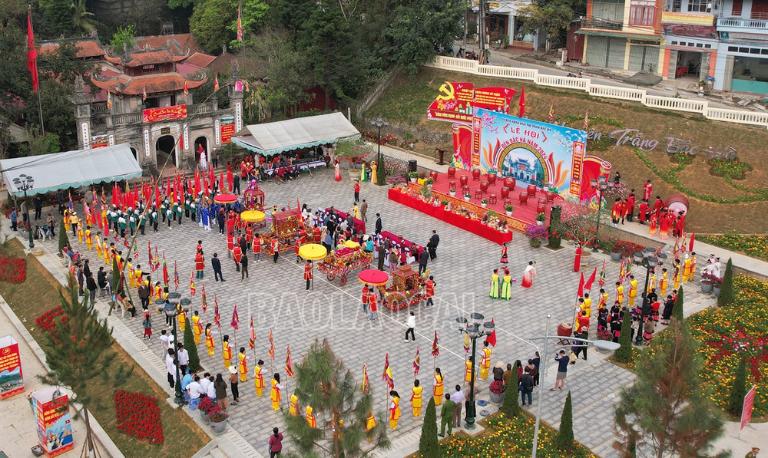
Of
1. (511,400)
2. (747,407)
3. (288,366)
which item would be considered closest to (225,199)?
(288,366)

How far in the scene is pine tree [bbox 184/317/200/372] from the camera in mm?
22438

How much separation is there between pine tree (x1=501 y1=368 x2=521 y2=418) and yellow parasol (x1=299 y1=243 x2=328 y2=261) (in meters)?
9.84

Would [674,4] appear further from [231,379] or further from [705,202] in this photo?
[231,379]

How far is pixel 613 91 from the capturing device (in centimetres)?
4359

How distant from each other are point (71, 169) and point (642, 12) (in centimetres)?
3720

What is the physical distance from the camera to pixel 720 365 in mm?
24000

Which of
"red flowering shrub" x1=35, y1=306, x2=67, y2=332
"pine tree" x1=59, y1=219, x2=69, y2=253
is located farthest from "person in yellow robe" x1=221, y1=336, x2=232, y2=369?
"pine tree" x1=59, y1=219, x2=69, y2=253

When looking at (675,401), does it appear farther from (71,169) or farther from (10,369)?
(71,169)

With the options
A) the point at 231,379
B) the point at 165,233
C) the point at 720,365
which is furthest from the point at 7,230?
the point at 720,365

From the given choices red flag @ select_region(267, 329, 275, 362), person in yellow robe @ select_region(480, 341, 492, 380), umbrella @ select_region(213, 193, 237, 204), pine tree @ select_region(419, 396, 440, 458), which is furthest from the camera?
umbrella @ select_region(213, 193, 237, 204)

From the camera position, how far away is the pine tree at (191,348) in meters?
22.4

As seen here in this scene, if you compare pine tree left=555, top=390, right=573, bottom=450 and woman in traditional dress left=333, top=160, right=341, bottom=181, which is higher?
woman in traditional dress left=333, top=160, right=341, bottom=181

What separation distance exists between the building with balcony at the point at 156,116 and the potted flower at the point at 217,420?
22.1 metres

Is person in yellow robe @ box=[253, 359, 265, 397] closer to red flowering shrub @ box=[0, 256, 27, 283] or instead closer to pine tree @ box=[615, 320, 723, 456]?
pine tree @ box=[615, 320, 723, 456]
